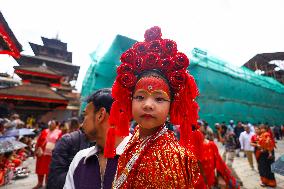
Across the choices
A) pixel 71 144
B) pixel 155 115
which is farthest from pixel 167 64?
pixel 71 144

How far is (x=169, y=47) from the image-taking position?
69.1 inches

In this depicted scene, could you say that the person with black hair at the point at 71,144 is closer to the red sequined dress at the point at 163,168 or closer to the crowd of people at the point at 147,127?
Result: the crowd of people at the point at 147,127

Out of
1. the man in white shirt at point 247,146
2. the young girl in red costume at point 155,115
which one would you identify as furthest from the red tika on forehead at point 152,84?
the man in white shirt at point 247,146

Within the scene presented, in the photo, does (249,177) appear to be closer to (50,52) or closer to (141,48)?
(141,48)

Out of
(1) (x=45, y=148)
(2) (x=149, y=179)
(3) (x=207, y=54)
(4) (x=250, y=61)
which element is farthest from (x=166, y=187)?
(4) (x=250, y=61)

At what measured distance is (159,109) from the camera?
1577 mm

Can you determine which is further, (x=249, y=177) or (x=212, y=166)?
(x=249, y=177)

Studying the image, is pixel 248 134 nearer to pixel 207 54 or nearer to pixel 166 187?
pixel 207 54

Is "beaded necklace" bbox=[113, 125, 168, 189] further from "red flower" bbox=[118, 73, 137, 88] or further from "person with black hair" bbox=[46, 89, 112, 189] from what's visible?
"person with black hair" bbox=[46, 89, 112, 189]

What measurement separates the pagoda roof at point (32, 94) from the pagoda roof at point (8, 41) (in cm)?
2299

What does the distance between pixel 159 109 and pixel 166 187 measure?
20.3 inches

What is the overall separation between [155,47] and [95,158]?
41.3 inches

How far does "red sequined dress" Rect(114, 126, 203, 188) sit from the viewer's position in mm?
1343

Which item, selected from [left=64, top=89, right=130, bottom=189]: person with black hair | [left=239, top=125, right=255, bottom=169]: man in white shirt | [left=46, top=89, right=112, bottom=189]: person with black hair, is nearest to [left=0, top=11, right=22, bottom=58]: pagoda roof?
[left=46, top=89, right=112, bottom=189]: person with black hair
